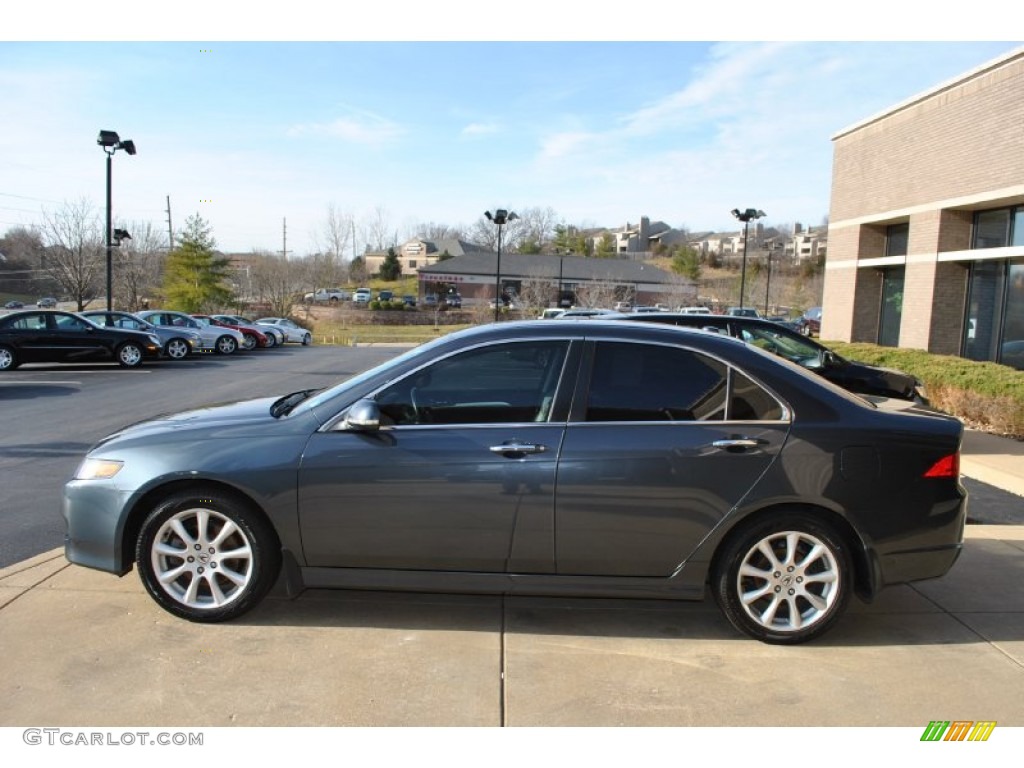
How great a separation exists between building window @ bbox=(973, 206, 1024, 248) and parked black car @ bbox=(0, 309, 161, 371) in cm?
1986

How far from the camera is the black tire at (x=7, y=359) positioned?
17.3m

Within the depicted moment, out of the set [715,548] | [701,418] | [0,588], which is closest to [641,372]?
[701,418]

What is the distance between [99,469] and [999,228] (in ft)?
54.9

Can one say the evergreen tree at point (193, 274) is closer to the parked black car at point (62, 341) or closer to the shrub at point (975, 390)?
the parked black car at point (62, 341)

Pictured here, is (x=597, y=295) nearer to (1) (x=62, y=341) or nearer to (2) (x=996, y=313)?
(2) (x=996, y=313)


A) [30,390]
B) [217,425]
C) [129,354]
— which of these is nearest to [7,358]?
[129,354]

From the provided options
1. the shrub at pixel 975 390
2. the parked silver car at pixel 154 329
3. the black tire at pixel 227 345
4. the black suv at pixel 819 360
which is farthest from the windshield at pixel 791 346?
the black tire at pixel 227 345

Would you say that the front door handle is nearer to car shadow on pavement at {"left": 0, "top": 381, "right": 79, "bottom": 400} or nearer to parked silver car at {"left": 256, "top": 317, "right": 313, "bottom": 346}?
car shadow on pavement at {"left": 0, "top": 381, "right": 79, "bottom": 400}

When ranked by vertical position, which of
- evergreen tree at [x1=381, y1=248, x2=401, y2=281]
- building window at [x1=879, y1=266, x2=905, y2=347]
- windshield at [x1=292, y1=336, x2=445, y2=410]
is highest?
evergreen tree at [x1=381, y1=248, x2=401, y2=281]

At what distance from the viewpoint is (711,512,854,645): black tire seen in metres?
3.66

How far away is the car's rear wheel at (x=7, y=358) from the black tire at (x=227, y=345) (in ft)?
28.5

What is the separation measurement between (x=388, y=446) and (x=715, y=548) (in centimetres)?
172

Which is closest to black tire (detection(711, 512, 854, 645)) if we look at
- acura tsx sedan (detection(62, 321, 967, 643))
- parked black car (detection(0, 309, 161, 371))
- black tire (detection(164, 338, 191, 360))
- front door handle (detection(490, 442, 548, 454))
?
acura tsx sedan (detection(62, 321, 967, 643))

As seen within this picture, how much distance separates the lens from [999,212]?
14.9 meters
